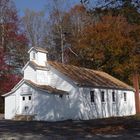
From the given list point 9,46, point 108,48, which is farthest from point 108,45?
point 9,46

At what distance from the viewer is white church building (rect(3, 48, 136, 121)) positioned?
130ft

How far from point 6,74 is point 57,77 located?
46.5 feet

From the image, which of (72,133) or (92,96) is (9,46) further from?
(72,133)

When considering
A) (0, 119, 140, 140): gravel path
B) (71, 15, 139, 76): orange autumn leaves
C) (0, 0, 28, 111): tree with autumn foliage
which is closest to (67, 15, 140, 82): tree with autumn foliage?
(71, 15, 139, 76): orange autumn leaves

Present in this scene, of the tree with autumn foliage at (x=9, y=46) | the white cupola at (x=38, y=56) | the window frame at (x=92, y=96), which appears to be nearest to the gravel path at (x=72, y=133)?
the window frame at (x=92, y=96)

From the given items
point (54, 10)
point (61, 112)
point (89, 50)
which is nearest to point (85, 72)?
point (61, 112)

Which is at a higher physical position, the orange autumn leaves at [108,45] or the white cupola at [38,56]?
the orange autumn leaves at [108,45]

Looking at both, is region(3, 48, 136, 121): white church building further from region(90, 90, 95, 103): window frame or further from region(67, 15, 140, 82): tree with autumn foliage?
region(67, 15, 140, 82): tree with autumn foliage

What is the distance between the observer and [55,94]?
129 feet

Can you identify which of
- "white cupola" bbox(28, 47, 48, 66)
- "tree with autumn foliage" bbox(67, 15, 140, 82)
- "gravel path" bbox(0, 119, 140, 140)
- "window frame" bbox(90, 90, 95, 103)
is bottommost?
"gravel path" bbox(0, 119, 140, 140)

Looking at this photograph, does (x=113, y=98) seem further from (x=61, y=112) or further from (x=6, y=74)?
(x=6, y=74)

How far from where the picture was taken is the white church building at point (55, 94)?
39688mm

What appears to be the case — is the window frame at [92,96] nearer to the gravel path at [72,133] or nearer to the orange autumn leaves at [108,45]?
the orange autumn leaves at [108,45]

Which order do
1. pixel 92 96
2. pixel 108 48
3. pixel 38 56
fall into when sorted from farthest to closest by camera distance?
pixel 108 48
pixel 92 96
pixel 38 56
